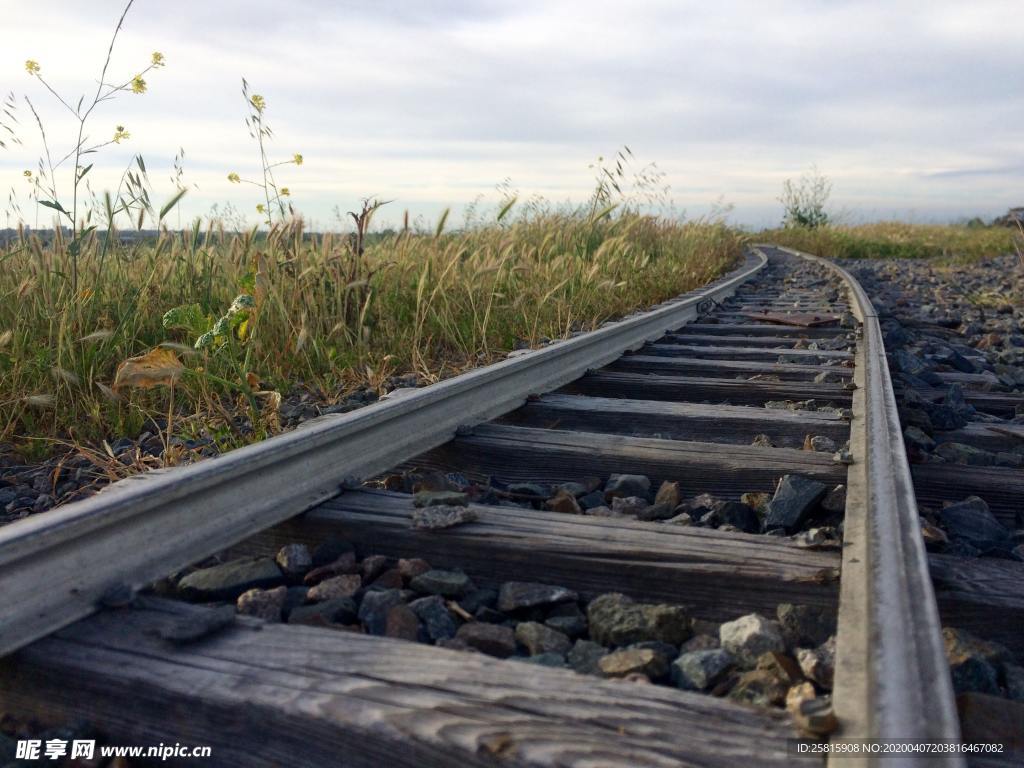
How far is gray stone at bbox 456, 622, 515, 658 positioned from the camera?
4.84ft

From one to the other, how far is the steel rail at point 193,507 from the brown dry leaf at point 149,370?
73cm

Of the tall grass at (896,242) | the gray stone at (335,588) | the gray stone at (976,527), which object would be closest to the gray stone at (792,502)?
the gray stone at (976,527)

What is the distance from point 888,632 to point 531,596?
61 centimetres

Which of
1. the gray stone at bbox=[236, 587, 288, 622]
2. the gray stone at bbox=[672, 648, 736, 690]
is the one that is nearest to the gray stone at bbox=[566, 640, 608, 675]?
the gray stone at bbox=[672, 648, 736, 690]

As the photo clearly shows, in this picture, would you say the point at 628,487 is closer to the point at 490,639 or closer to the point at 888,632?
the point at 490,639

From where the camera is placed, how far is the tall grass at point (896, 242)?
19594 mm

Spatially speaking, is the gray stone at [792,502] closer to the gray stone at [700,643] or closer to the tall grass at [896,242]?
the gray stone at [700,643]

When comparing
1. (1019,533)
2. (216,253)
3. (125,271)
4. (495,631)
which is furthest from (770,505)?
(216,253)

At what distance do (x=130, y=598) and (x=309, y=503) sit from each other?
0.54 metres

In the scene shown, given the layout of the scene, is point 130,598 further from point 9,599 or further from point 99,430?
point 99,430

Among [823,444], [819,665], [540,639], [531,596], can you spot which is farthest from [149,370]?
[819,665]

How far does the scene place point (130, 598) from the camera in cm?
146

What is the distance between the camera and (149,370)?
2.81m

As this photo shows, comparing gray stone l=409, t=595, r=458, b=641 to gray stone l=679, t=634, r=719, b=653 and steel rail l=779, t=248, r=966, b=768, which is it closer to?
gray stone l=679, t=634, r=719, b=653
